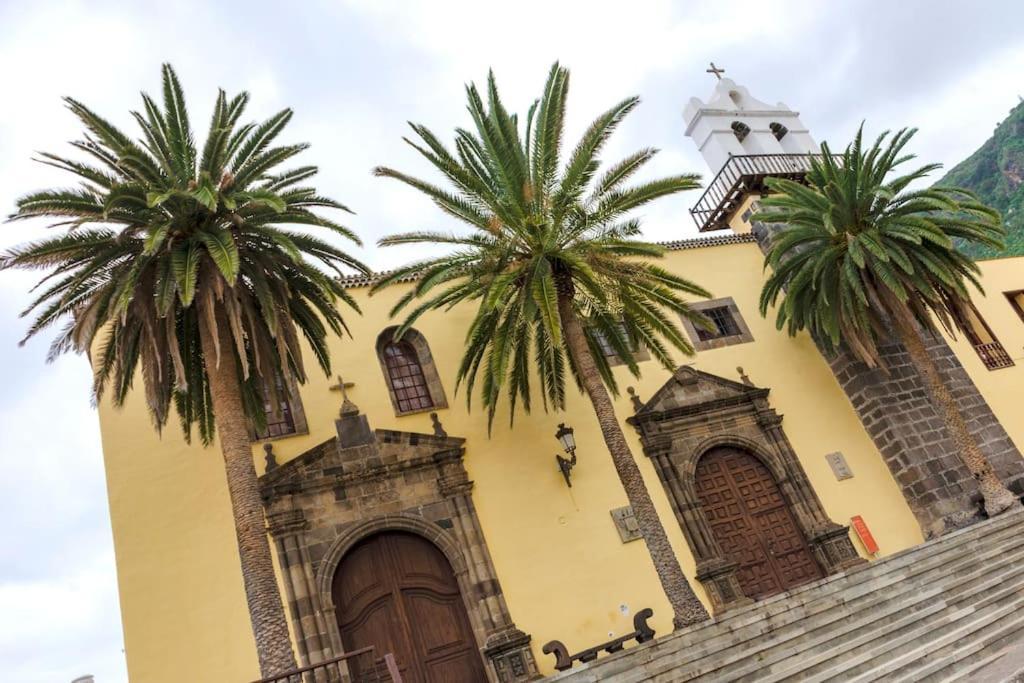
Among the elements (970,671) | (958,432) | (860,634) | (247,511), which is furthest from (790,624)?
(958,432)

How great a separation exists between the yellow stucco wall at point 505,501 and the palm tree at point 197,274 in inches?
55.5

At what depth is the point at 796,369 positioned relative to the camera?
55.8 feet

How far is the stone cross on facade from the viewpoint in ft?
42.8

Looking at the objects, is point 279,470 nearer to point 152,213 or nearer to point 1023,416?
point 152,213

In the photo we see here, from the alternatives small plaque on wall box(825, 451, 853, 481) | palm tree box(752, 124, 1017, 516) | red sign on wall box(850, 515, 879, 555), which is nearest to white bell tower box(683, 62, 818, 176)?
palm tree box(752, 124, 1017, 516)

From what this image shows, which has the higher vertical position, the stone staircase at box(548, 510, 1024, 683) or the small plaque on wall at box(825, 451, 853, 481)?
the small plaque on wall at box(825, 451, 853, 481)

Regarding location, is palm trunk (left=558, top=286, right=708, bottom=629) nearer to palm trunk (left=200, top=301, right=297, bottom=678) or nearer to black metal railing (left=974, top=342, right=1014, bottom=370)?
palm trunk (left=200, top=301, right=297, bottom=678)

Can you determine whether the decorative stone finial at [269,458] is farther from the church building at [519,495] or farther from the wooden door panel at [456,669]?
the wooden door panel at [456,669]

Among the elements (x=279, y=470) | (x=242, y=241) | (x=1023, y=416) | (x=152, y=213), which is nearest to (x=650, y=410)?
(x=279, y=470)

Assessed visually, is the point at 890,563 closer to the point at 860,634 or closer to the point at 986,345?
the point at 860,634

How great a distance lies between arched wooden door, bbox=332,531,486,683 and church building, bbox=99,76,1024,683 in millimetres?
33

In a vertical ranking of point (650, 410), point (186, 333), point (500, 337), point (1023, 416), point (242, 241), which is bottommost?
point (1023, 416)

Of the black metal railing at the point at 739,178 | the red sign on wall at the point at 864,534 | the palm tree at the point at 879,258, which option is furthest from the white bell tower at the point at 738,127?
the red sign on wall at the point at 864,534

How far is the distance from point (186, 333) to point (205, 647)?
175 inches
